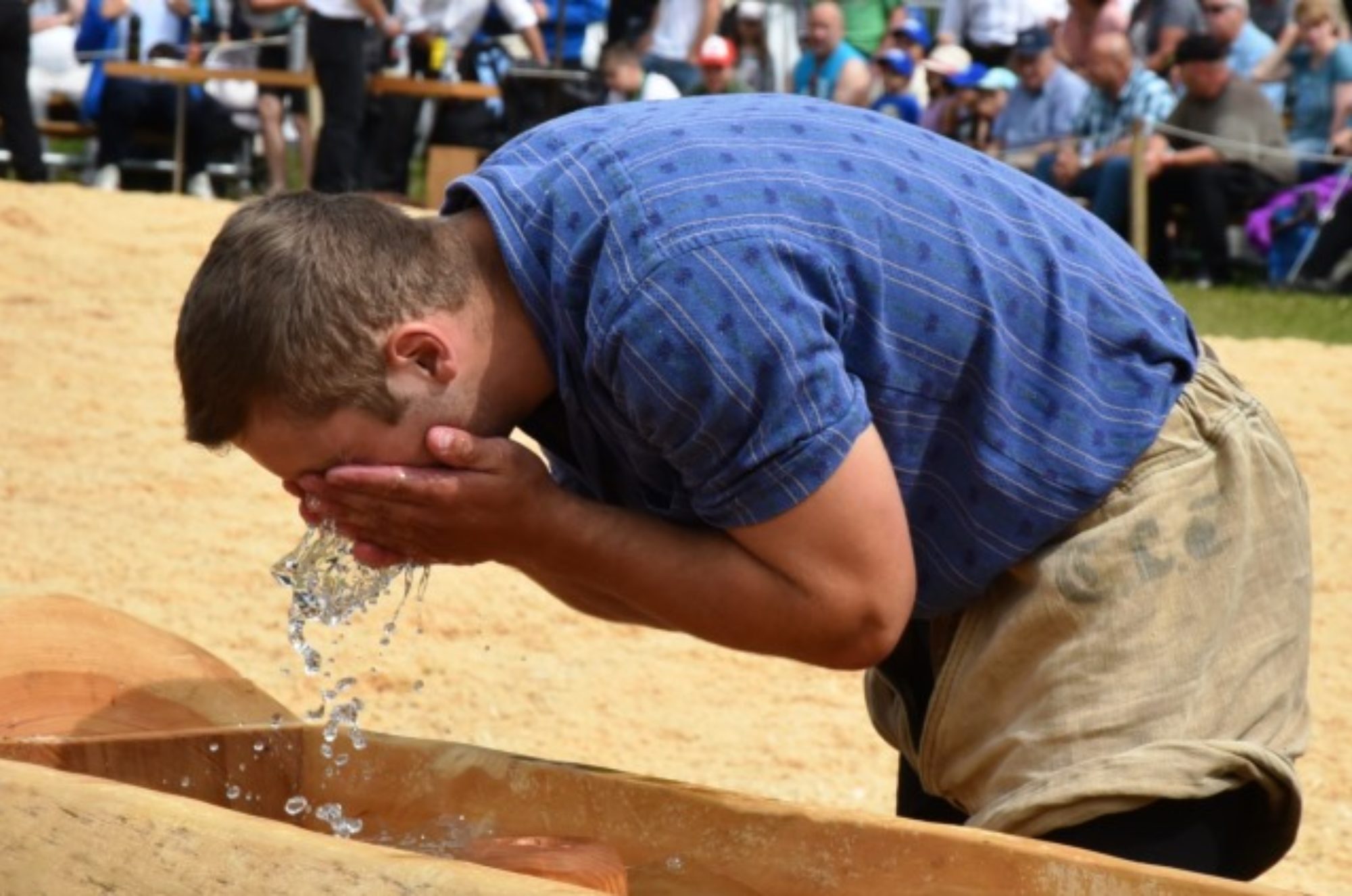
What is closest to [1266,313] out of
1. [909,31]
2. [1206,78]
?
[1206,78]

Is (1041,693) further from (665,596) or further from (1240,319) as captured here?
(1240,319)

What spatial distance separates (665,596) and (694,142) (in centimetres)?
41

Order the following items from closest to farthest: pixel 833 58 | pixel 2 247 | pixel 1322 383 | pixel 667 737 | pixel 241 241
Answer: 1. pixel 241 241
2. pixel 667 737
3. pixel 1322 383
4. pixel 2 247
5. pixel 833 58

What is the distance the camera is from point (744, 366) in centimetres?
184

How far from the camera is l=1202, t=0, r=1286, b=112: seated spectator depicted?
9.49m

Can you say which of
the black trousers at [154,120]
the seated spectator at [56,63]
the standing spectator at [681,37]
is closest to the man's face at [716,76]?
the standing spectator at [681,37]

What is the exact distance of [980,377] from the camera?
2.02 meters

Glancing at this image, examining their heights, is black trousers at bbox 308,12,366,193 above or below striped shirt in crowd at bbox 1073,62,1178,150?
below

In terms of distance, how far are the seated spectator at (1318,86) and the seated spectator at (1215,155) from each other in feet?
0.59

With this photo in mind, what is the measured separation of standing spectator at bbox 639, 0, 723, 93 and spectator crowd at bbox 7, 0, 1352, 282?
0.4 inches

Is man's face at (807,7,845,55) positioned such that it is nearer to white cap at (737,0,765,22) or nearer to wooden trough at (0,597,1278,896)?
white cap at (737,0,765,22)

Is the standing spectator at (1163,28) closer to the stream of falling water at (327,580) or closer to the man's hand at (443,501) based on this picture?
the stream of falling water at (327,580)

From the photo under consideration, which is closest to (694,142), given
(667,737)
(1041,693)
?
(1041,693)

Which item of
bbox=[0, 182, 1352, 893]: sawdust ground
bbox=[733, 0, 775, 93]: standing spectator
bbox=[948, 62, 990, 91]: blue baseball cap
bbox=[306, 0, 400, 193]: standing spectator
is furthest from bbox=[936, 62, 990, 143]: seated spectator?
bbox=[0, 182, 1352, 893]: sawdust ground
